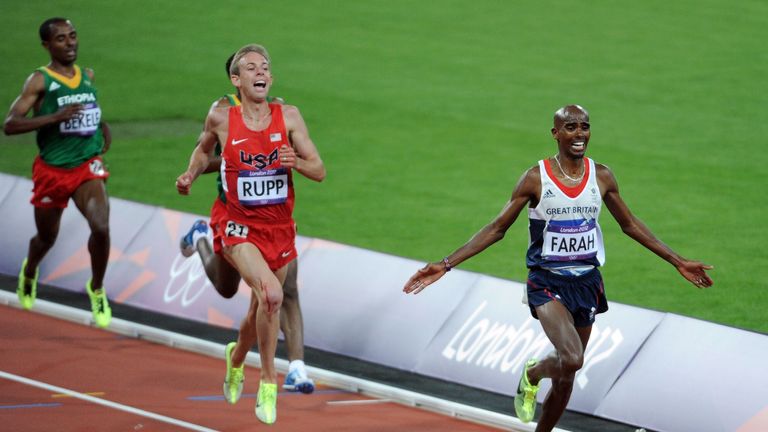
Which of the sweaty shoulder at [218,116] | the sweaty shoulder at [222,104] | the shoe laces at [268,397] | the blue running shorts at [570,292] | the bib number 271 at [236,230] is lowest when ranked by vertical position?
the shoe laces at [268,397]

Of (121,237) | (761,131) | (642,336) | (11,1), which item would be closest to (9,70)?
(11,1)

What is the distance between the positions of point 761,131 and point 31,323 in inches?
416

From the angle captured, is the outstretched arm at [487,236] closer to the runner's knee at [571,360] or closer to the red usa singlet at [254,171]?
the runner's knee at [571,360]

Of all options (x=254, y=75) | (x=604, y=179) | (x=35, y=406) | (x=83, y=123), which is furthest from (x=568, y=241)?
(x=83, y=123)

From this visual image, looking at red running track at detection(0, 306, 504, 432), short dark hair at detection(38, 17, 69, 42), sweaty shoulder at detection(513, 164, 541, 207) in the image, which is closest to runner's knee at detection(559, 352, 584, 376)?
sweaty shoulder at detection(513, 164, 541, 207)

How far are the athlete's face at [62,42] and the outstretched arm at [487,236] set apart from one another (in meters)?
4.52

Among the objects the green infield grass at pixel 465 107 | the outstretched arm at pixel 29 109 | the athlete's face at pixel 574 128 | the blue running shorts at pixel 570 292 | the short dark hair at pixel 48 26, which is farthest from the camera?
the green infield grass at pixel 465 107

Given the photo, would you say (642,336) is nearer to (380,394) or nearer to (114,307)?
(380,394)

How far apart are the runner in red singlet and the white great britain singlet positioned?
159 cm

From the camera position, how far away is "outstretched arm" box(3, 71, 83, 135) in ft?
37.1

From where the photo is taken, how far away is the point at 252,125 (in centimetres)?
925

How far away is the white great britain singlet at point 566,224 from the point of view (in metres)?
8.53

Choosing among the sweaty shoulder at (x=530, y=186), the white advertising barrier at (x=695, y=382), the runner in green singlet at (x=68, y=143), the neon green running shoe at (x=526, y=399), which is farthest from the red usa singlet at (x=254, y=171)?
the white advertising barrier at (x=695, y=382)

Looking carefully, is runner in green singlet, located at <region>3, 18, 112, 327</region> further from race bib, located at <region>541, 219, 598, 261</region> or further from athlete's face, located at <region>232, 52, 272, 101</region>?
race bib, located at <region>541, 219, 598, 261</region>
